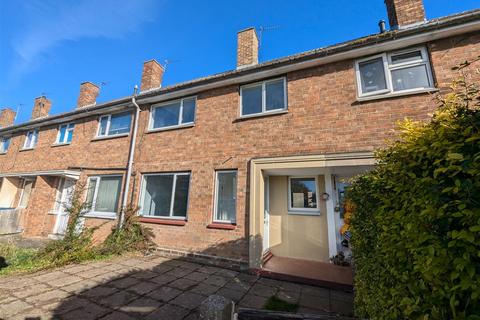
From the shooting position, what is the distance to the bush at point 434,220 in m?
1.19

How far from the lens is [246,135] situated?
268 inches

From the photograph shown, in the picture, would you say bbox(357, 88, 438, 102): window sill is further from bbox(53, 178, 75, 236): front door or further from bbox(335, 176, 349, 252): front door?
bbox(53, 178, 75, 236): front door

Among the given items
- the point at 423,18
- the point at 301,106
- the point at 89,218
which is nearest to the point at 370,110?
the point at 301,106

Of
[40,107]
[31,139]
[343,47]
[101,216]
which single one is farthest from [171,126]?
[40,107]

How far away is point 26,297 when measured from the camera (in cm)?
397

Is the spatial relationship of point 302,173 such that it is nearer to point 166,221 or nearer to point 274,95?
point 274,95

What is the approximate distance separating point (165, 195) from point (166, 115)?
3350mm

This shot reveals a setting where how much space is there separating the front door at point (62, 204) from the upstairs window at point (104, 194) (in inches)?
58.6

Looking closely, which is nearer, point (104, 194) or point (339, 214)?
point (339, 214)

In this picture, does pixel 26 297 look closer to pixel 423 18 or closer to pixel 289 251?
pixel 289 251

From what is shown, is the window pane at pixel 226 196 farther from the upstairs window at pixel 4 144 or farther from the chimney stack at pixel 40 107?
the upstairs window at pixel 4 144

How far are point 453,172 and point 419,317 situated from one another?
1.01 m

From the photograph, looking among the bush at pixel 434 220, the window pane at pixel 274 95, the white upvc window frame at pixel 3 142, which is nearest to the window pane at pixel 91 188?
the window pane at pixel 274 95

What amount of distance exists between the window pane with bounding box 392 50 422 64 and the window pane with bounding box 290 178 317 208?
4.01 m
